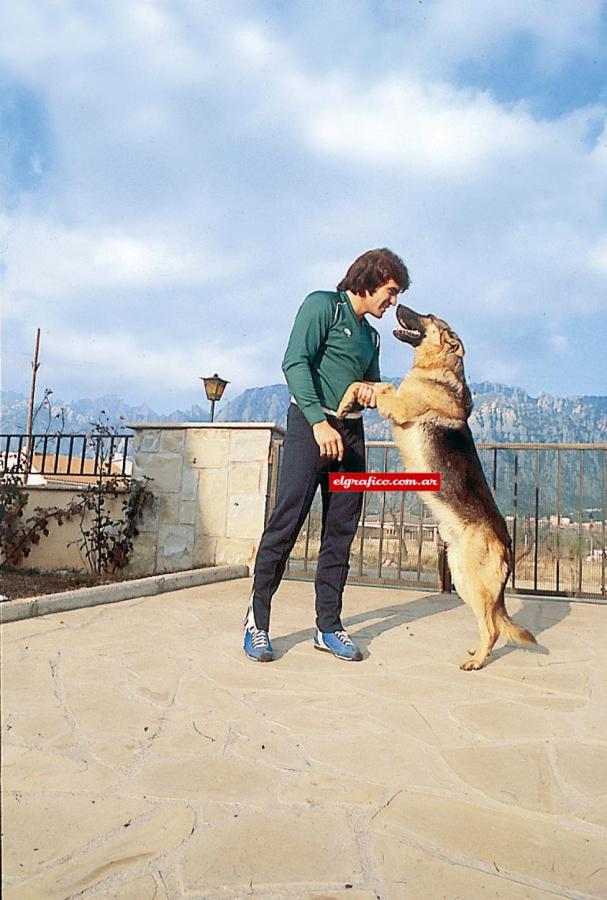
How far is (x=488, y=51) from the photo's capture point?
822 mm

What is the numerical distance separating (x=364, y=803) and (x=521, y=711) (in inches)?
30.8

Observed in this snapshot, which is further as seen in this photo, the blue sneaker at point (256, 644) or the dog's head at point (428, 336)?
the blue sneaker at point (256, 644)

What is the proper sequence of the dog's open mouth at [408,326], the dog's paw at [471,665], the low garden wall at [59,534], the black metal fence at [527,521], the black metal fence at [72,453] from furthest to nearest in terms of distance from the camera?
the black metal fence at [72,453]
the low garden wall at [59,534]
the black metal fence at [527,521]
the dog's paw at [471,665]
the dog's open mouth at [408,326]

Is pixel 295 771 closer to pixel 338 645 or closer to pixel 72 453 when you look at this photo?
pixel 338 645

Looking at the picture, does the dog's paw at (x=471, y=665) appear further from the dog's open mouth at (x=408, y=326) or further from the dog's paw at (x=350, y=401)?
the dog's open mouth at (x=408, y=326)

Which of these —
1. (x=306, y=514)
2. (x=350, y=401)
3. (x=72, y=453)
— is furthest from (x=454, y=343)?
(x=72, y=453)

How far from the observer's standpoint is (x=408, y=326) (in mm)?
1743

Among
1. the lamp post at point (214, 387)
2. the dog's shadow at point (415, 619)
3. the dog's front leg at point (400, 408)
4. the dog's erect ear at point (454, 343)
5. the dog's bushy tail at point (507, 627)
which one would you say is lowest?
the dog's shadow at point (415, 619)

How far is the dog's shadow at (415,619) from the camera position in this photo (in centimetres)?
245

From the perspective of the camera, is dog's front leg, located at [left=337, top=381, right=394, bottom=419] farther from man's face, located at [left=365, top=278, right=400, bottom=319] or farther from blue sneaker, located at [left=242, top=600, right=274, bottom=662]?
blue sneaker, located at [left=242, top=600, right=274, bottom=662]

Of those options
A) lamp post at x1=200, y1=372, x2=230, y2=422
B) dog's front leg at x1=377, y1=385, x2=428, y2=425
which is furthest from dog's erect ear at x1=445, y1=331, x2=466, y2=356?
lamp post at x1=200, y1=372, x2=230, y2=422

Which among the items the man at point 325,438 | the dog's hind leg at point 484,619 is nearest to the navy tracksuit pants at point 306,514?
the man at point 325,438

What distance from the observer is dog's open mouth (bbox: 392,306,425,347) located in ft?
5.72

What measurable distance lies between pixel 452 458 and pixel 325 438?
1.57 ft
